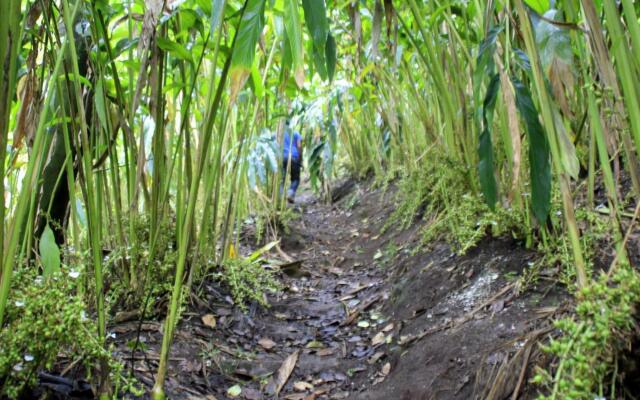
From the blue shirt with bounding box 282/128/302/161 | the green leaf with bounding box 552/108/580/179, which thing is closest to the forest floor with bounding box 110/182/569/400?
the green leaf with bounding box 552/108/580/179

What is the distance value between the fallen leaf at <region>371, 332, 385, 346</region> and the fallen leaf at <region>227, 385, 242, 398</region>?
1.52ft

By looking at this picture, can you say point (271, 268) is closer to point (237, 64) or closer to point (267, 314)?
point (267, 314)

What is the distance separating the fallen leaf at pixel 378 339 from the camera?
151 centimetres

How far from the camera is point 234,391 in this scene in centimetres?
126

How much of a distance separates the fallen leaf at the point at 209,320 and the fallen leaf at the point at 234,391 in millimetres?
306

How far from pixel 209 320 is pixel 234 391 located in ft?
1.16

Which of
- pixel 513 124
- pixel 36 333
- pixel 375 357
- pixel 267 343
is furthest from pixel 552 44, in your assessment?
pixel 267 343

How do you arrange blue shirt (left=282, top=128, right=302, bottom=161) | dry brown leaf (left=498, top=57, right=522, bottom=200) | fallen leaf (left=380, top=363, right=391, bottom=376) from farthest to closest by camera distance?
blue shirt (left=282, top=128, right=302, bottom=161)
fallen leaf (left=380, top=363, right=391, bottom=376)
dry brown leaf (left=498, top=57, right=522, bottom=200)

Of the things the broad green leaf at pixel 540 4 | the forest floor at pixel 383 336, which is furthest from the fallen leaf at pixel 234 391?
the broad green leaf at pixel 540 4

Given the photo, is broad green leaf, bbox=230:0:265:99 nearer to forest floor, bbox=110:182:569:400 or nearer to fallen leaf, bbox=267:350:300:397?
forest floor, bbox=110:182:569:400

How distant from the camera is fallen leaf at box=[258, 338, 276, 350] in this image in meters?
1.58

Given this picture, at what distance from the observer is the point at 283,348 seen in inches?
62.6

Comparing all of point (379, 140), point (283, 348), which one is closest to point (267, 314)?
point (283, 348)

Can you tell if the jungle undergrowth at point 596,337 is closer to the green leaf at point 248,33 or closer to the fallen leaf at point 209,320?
the green leaf at point 248,33
